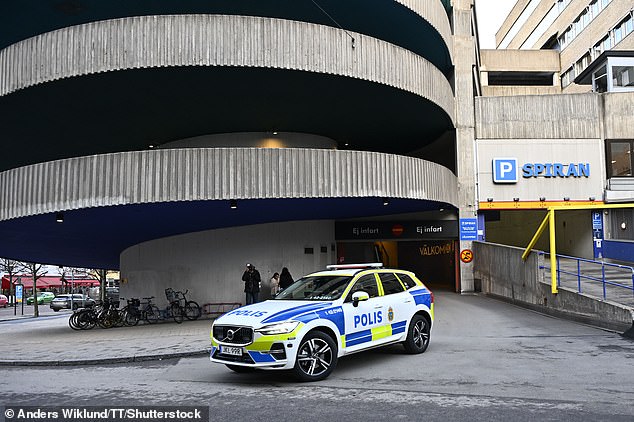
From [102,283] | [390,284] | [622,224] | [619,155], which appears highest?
[619,155]

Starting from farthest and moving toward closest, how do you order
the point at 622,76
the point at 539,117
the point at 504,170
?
the point at 622,76
the point at 539,117
the point at 504,170

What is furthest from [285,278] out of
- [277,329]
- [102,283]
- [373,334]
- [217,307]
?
[102,283]

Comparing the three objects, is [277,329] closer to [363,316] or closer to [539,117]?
[363,316]

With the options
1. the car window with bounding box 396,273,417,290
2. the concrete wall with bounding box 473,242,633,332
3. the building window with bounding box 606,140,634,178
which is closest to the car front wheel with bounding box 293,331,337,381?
the car window with bounding box 396,273,417,290

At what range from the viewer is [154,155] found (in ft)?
50.8

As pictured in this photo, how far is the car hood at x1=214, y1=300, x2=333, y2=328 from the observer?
27.5 ft

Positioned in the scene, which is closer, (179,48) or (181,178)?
(181,178)

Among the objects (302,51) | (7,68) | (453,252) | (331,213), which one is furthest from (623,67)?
(7,68)

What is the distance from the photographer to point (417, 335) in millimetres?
10898

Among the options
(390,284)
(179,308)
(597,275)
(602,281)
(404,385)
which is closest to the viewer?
(404,385)

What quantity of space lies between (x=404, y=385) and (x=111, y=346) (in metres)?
8.21

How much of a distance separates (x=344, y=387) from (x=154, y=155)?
9678mm

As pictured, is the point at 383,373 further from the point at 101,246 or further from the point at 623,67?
the point at 623,67

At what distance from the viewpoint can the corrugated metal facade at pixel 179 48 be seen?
15.5m
